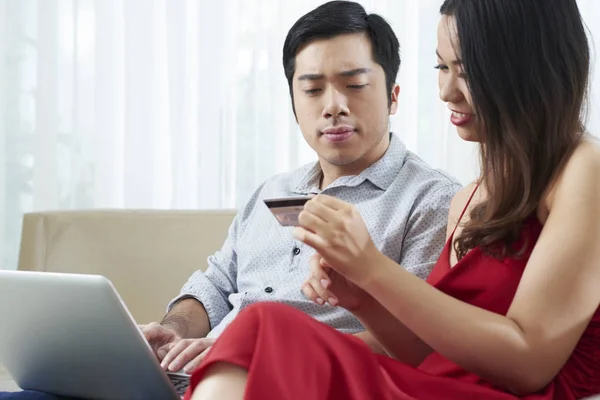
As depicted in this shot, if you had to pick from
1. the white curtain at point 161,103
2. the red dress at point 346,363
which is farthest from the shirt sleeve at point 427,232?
the white curtain at point 161,103

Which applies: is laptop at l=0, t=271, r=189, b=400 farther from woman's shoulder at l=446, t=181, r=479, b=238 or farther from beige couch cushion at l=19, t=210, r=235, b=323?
beige couch cushion at l=19, t=210, r=235, b=323

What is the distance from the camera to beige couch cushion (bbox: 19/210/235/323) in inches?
91.7

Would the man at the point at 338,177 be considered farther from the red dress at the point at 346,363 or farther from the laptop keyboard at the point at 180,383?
the red dress at the point at 346,363

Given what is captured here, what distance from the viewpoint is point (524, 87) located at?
1411 mm

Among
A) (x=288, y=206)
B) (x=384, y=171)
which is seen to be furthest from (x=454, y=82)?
(x=384, y=171)

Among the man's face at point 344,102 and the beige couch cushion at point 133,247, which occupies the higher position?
the man's face at point 344,102

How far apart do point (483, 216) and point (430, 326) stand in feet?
0.98

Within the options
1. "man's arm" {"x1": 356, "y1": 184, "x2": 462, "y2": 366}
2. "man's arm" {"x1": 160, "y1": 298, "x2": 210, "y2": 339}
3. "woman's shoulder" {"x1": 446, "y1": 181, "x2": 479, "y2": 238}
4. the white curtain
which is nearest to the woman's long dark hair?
"woman's shoulder" {"x1": 446, "y1": 181, "x2": 479, "y2": 238}

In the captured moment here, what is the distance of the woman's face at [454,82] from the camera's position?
1494 mm

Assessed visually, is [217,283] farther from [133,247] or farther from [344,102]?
[344,102]

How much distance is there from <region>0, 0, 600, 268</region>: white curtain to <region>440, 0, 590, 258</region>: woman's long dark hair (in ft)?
5.82

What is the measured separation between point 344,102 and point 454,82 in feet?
1.79

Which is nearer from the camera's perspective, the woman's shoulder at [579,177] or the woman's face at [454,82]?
the woman's shoulder at [579,177]

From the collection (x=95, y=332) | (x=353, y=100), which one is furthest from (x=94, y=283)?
(x=353, y=100)
